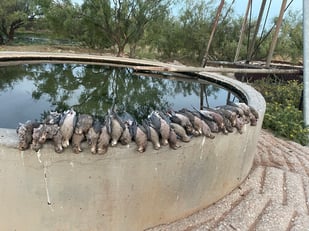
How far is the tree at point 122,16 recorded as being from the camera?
38.5 ft

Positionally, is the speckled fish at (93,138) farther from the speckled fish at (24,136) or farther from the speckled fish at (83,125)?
the speckled fish at (24,136)

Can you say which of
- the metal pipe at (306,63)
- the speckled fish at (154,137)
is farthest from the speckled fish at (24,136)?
the metal pipe at (306,63)

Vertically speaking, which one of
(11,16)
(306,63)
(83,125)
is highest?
(11,16)

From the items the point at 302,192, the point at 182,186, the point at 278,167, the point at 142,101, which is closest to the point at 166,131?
the point at 182,186

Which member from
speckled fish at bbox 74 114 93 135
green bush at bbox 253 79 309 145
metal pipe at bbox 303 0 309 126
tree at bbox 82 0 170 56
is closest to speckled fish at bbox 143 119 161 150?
speckled fish at bbox 74 114 93 135

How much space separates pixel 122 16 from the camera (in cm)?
1189

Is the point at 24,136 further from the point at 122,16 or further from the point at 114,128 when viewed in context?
the point at 122,16

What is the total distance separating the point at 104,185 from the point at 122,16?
419 inches

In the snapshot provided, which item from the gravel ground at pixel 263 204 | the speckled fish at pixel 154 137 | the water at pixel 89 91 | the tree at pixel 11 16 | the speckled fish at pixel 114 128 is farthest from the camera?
the tree at pixel 11 16

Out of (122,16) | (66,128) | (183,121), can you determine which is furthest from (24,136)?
(122,16)

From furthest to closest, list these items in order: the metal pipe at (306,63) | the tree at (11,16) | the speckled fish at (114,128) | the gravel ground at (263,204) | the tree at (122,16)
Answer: the tree at (11,16), the tree at (122,16), the metal pipe at (306,63), the gravel ground at (263,204), the speckled fish at (114,128)

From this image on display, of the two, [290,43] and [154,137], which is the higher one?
[290,43]

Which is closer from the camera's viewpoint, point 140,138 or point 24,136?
point 24,136

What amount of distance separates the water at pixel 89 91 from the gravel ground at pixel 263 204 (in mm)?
1380
